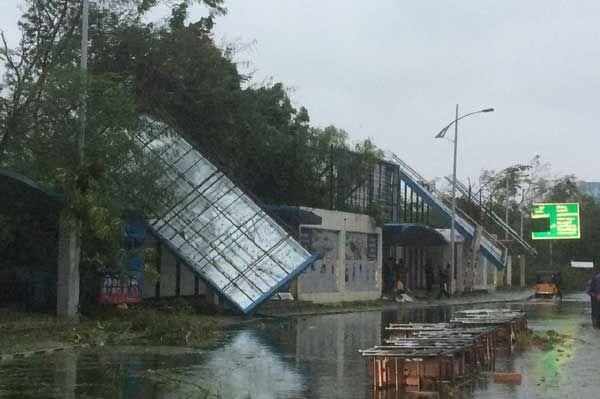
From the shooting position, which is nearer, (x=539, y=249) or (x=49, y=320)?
(x=49, y=320)

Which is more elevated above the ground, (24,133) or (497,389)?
(24,133)

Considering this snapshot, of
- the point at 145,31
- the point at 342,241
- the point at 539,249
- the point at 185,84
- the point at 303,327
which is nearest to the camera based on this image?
the point at 303,327

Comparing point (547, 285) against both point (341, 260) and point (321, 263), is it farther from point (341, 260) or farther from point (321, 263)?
point (321, 263)

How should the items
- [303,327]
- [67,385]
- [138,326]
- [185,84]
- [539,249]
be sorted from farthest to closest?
[539,249], [185,84], [303,327], [138,326], [67,385]

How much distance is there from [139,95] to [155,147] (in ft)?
12.3

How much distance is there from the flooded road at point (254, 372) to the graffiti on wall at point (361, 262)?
1806 centimetres

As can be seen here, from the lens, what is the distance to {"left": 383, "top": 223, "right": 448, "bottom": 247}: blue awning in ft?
145

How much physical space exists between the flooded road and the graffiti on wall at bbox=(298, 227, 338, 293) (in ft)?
45.7

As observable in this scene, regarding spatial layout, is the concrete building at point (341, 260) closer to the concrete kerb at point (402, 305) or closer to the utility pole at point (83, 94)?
the concrete kerb at point (402, 305)

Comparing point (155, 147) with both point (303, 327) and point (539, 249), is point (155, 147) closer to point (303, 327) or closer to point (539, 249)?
point (303, 327)

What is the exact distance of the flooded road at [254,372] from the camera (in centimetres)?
1275

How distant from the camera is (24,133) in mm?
22469

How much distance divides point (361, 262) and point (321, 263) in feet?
14.2

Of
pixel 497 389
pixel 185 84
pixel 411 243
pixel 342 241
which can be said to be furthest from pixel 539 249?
pixel 497 389
